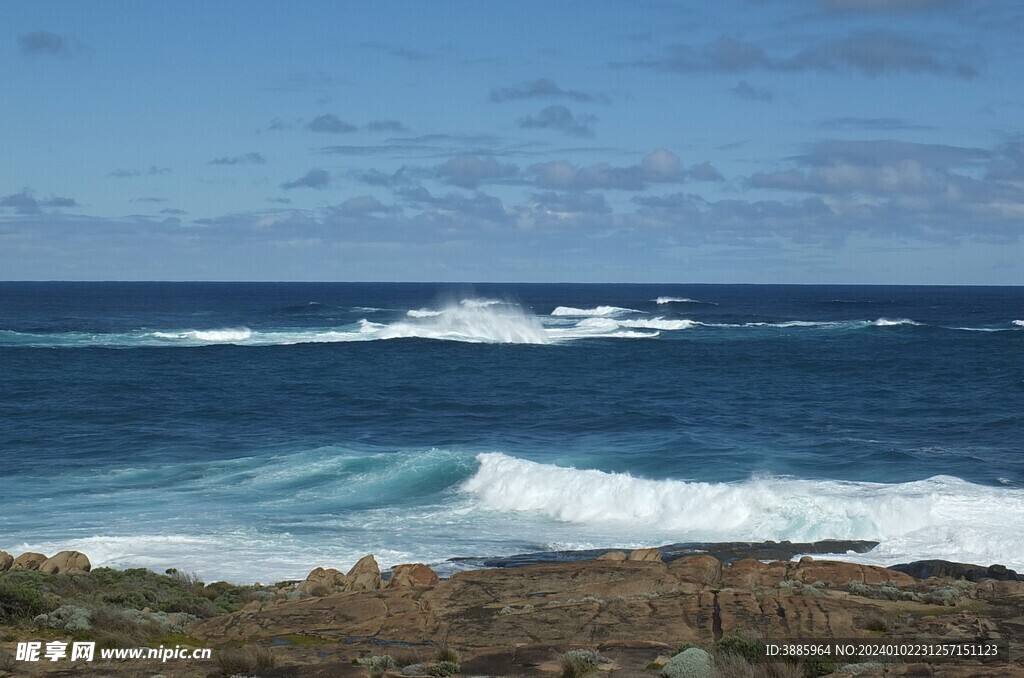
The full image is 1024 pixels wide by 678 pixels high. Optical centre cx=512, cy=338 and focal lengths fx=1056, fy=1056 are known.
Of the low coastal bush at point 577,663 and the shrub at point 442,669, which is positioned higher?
the low coastal bush at point 577,663

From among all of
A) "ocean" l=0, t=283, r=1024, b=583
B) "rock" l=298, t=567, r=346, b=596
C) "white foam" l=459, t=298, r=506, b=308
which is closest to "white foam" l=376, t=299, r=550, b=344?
"white foam" l=459, t=298, r=506, b=308

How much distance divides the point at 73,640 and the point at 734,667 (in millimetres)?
7434

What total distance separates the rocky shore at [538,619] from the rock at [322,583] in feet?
0.11

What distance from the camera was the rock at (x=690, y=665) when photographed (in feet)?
33.0

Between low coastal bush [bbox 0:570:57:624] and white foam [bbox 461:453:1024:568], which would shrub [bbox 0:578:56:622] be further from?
white foam [bbox 461:453:1024:568]

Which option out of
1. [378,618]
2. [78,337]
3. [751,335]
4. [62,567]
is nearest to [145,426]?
[62,567]

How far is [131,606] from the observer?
46.8 ft

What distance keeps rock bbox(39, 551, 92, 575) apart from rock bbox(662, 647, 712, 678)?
10.7 m

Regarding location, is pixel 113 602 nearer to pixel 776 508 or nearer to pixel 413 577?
pixel 413 577

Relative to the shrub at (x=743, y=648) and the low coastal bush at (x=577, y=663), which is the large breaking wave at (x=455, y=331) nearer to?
the low coastal bush at (x=577, y=663)

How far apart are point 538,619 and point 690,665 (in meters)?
3.37

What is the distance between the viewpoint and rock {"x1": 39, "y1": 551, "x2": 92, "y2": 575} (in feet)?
56.3

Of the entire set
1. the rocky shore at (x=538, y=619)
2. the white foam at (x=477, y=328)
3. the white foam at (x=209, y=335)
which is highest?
the white foam at (x=477, y=328)

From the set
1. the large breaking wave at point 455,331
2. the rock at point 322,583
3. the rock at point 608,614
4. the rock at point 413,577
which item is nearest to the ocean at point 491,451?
the rock at point 322,583
